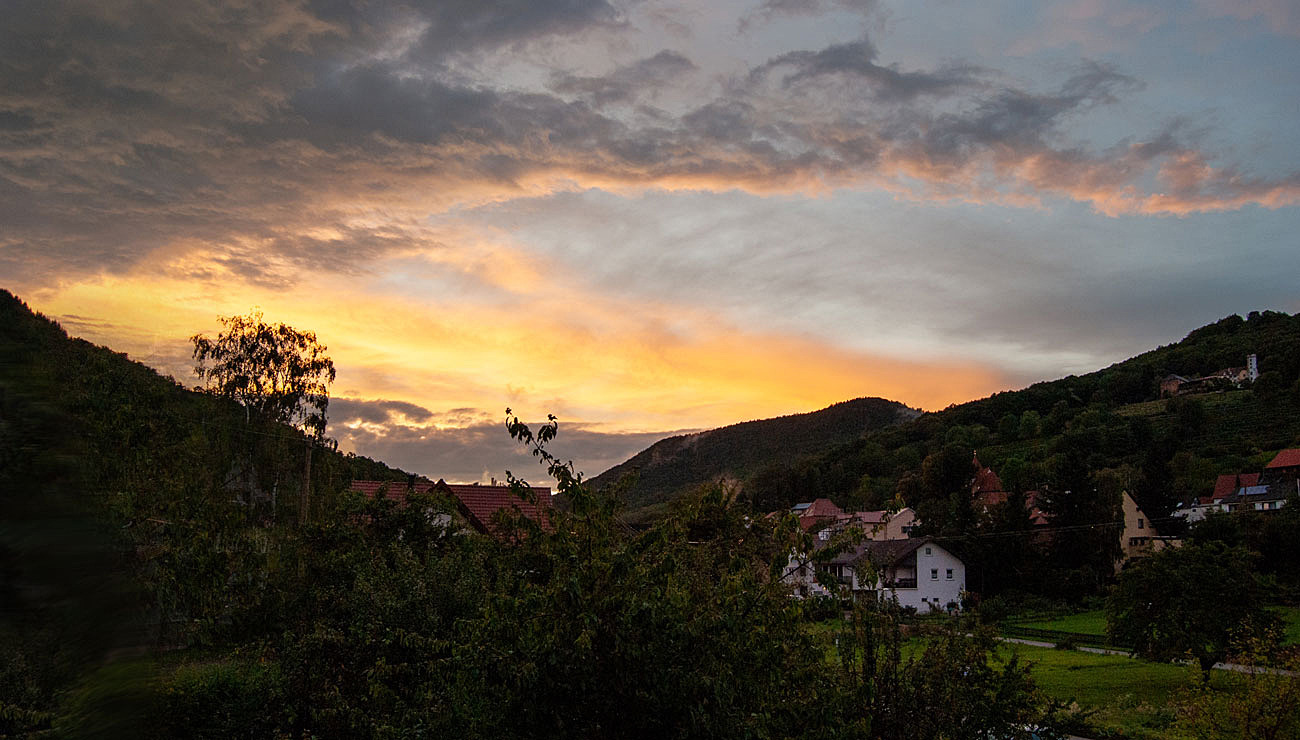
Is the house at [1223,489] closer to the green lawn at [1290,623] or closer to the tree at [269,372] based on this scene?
the green lawn at [1290,623]

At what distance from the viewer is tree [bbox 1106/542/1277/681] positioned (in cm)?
3222

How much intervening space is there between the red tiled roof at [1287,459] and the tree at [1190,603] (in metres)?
75.9

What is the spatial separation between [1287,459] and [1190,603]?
3179 inches

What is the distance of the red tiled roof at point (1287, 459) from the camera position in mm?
95250

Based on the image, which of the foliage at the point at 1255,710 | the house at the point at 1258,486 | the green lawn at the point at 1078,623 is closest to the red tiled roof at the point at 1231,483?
the house at the point at 1258,486

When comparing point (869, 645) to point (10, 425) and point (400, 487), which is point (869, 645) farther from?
point (400, 487)

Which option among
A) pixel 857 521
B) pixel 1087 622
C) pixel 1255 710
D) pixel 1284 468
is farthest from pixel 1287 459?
pixel 857 521

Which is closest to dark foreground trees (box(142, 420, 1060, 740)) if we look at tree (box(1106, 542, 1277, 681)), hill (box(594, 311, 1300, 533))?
tree (box(1106, 542, 1277, 681))

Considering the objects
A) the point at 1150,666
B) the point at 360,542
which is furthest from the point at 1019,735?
the point at 1150,666

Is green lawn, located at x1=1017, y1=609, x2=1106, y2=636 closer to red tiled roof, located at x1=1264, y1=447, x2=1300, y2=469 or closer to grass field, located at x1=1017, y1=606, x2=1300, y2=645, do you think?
grass field, located at x1=1017, y1=606, x2=1300, y2=645

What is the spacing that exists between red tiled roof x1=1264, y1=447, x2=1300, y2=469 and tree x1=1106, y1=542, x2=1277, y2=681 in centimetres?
7588

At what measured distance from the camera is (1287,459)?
316ft

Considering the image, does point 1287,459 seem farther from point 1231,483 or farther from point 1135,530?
point 1135,530

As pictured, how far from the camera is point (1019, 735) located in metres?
7.62
